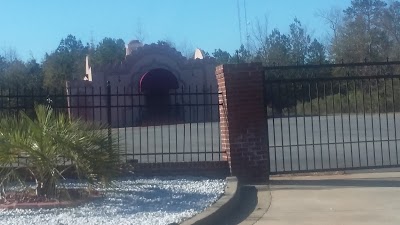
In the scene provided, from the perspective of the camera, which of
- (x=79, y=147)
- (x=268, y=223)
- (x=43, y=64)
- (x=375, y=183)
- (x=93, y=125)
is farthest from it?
(x=43, y=64)

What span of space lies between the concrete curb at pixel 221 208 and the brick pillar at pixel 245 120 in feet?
2.67

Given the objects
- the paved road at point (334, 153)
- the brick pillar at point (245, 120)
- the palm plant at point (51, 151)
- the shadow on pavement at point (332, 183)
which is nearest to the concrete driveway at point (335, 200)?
the shadow on pavement at point (332, 183)

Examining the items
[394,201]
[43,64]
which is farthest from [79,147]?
[43,64]

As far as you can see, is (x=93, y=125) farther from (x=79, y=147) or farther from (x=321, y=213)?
(x=321, y=213)

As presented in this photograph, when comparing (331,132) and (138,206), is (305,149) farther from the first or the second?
(331,132)

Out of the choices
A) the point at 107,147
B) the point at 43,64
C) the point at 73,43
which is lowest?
the point at 107,147

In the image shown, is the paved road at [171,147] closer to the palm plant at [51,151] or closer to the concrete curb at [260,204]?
the palm plant at [51,151]

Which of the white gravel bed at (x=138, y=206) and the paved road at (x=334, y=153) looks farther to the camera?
the paved road at (x=334, y=153)

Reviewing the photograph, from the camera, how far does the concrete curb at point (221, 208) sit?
32.4 feet

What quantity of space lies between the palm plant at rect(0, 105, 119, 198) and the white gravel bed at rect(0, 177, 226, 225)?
0.59m

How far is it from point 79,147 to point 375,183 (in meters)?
5.67

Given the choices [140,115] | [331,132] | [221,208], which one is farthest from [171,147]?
[221,208]

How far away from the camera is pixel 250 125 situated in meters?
14.0

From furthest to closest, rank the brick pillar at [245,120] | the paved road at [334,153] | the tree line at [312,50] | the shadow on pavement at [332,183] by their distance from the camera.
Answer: the tree line at [312,50], the paved road at [334,153], the brick pillar at [245,120], the shadow on pavement at [332,183]
